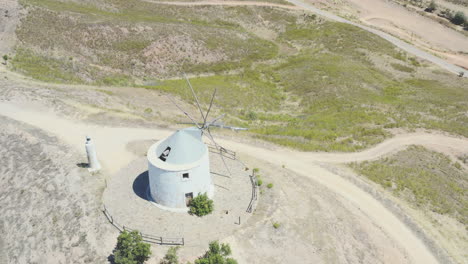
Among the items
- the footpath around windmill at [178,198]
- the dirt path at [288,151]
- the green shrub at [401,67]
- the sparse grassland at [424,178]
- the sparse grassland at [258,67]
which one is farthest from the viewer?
the green shrub at [401,67]

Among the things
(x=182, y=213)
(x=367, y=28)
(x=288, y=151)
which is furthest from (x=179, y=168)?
(x=367, y=28)

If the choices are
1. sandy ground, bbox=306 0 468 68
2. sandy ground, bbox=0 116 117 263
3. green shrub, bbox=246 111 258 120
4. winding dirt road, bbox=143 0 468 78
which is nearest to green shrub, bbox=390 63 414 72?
winding dirt road, bbox=143 0 468 78

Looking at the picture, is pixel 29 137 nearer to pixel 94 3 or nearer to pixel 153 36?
pixel 153 36

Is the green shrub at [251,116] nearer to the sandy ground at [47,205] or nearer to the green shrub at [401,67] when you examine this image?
the sandy ground at [47,205]

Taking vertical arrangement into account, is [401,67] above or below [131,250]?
above

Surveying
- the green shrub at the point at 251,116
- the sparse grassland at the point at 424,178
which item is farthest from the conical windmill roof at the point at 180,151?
the green shrub at the point at 251,116

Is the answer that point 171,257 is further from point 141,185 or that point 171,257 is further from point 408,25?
point 408,25

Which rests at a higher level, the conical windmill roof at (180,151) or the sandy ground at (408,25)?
the sandy ground at (408,25)
